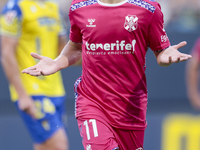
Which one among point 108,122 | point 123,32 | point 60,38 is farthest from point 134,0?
point 60,38

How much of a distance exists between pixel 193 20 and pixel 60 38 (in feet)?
9.54

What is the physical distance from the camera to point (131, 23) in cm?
349

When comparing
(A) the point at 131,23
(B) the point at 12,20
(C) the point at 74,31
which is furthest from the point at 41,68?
(B) the point at 12,20

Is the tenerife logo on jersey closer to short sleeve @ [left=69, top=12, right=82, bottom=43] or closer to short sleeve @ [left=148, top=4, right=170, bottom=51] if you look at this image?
short sleeve @ [left=148, top=4, right=170, bottom=51]

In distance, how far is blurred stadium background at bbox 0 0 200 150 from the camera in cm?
710

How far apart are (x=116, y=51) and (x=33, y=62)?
196 cm

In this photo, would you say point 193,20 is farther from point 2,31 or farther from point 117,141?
point 117,141

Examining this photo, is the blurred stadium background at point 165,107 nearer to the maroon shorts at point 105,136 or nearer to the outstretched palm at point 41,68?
the maroon shorts at point 105,136

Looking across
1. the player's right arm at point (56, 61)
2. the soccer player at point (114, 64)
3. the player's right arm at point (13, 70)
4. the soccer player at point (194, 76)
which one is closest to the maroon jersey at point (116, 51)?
the soccer player at point (114, 64)

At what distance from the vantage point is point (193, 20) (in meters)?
7.50

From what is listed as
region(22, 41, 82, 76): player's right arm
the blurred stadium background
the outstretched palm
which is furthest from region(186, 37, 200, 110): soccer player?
the outstretched palm

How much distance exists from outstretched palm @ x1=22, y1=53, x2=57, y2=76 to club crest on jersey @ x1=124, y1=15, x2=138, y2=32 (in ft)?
2.32

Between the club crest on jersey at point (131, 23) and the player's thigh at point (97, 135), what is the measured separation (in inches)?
30.8

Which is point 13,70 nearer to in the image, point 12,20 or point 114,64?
point 12,20
